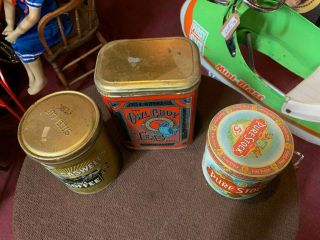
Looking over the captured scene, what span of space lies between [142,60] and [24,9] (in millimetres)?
747

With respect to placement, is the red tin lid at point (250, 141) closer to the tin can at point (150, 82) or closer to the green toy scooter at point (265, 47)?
the tin can at point (150, 82)

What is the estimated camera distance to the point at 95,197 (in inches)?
23.0

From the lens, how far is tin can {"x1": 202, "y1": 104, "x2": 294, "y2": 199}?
1.45 ft

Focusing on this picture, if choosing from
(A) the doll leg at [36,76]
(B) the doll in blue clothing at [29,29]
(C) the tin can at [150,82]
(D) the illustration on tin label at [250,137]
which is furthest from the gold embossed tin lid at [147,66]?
(A) the doll leg at [36,76]

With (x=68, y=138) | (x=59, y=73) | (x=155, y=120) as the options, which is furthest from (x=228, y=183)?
(x=59, y=73)

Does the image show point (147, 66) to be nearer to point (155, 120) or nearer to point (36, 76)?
point (155, 120)

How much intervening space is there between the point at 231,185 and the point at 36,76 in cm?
94

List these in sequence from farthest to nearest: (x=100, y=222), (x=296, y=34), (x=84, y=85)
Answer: (x=84, y=85) → (x=296, y=34) → (x=100, y=222)

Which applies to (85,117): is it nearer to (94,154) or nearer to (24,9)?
(94,154)

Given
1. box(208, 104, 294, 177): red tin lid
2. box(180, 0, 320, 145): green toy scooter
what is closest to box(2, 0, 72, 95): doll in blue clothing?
box(180, 0, 320, 145): green toy scooter

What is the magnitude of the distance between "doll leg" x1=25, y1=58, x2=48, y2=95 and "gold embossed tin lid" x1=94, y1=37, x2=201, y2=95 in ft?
2.37

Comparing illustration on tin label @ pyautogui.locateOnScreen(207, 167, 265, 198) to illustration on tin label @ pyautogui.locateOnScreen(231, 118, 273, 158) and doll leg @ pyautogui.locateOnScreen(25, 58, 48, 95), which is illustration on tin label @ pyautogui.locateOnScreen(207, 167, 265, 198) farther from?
doll leg @ pyautogui.locateOnScreen(25, 58, 48, 95)

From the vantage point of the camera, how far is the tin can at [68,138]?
1.45 ft

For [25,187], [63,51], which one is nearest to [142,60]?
[25,187]
